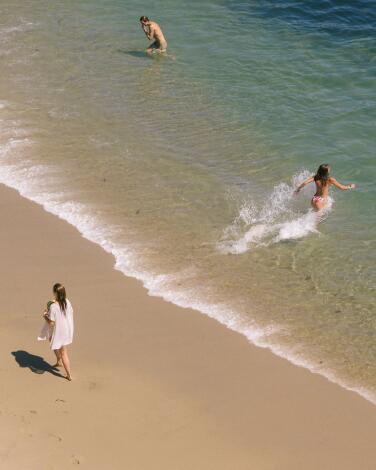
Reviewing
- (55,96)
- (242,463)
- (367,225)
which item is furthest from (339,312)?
(55,96)

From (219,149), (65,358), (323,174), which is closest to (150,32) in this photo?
(219,149)

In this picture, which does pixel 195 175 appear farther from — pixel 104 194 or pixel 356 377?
pixel 356 377

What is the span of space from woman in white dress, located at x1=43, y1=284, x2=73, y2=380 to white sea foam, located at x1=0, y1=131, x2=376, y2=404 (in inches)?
85.9

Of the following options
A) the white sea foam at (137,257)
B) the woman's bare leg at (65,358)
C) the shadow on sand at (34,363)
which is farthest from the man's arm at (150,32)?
the woman's bare leg at (65,358)

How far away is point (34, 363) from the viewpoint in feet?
32.0

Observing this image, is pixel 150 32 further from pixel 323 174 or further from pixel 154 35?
pixel 323 174

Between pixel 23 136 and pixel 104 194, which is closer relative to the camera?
pixel 104 194

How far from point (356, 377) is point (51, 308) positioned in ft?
12.4

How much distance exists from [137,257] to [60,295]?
315 centimetres

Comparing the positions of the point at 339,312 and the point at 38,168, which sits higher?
the point at 38,168

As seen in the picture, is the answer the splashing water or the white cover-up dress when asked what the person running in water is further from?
the white cover-up dress

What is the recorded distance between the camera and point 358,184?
14617mm

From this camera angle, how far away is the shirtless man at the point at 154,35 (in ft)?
66.6

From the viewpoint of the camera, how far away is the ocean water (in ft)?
37.6
